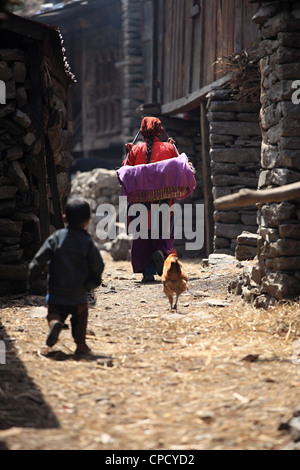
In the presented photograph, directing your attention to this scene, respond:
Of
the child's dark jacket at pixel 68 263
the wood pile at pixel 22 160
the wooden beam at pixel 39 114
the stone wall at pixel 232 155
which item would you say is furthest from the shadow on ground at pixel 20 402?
the stone wall at pixel 232 155

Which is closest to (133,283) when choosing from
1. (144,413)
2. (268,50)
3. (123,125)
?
(268,50)

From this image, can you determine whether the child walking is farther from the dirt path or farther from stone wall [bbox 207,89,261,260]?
stone wall [bbox 207,89,261,260]

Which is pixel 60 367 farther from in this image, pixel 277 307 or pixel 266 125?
pixel 266 125

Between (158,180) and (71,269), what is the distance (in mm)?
3610

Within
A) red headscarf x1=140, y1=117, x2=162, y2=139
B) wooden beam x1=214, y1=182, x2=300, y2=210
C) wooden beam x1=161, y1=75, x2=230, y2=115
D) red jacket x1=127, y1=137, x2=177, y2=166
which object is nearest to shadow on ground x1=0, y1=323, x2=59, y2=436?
wooden beam x1=214, y1=182, x2=300, y2=210

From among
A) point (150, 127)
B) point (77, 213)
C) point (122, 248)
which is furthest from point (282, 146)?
point (122, 248)

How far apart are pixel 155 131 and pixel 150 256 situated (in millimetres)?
1636

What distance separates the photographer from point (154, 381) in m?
3.64

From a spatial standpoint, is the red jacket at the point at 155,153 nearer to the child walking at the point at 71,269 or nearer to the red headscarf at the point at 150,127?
the red headscarf at the point at 150,127

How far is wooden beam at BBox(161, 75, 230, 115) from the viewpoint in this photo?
31.6ft

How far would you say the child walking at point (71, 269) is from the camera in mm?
4215

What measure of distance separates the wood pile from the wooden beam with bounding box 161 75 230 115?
11.7 feet

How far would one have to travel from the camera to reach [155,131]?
7.94m

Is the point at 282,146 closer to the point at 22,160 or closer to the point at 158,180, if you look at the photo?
the point at 158,180
